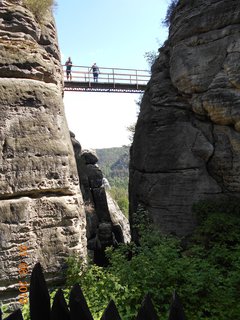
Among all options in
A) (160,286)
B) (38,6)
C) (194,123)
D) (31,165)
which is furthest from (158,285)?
(194,123)

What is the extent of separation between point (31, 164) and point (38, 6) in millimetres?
2468

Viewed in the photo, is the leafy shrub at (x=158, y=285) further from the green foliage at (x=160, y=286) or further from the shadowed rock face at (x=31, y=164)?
the shadowed rock face at (x=31, y=164)

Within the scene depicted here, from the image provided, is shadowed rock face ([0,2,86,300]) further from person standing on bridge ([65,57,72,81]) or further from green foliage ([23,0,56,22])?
person standing on bridge ([65,57,72,81])

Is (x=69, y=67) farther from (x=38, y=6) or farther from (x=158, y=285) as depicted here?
(x=158, y=285)

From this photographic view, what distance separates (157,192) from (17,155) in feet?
28.6

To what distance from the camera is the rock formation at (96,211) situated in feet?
67.8

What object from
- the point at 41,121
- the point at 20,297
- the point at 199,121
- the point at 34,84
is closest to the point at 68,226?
the point at 20,297

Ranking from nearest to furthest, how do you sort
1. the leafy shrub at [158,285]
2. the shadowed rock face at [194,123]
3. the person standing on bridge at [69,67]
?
1. the leafy shrub at [158,285]
2. the shadowed rock face at [194,123]
3. the person standing on bridge at [69,67]

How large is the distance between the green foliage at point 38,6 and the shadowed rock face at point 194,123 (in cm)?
759

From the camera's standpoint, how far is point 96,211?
23.3 meters

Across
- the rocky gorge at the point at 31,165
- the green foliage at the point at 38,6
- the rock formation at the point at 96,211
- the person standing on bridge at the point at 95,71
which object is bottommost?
the rock formation at the point at 96,211

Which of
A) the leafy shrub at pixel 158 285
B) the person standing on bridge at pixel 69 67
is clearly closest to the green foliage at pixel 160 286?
the leafy shrub at pixel 158 285

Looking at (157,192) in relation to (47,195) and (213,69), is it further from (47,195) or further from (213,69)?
(47,195)

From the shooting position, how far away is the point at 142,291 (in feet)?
15.4
